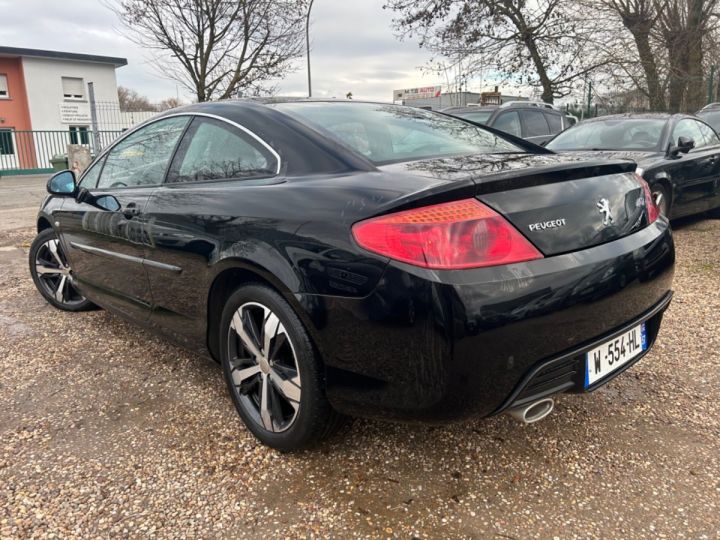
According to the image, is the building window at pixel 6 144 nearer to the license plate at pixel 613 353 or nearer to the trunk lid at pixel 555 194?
the trunk lid at pixel 555 194

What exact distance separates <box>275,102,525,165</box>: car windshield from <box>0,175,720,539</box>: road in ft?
3.92

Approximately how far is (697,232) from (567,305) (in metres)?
5.79

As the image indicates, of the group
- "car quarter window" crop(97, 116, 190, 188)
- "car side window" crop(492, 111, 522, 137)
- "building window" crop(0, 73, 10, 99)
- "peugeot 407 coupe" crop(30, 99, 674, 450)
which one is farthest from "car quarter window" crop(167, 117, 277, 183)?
"building window" crop(0, 73, 10, 99)

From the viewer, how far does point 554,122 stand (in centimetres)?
980

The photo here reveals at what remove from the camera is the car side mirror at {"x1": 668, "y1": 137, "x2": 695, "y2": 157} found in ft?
18.8

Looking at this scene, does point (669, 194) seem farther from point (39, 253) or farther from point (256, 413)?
point (39, 253)

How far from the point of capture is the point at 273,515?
6.16 ft

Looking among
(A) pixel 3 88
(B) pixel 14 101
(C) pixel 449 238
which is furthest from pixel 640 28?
(A) pixel 3 88

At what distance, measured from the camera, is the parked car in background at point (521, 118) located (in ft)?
28.6

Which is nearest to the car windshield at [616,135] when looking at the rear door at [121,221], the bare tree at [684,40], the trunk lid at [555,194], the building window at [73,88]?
the trunk lid at [555,194]

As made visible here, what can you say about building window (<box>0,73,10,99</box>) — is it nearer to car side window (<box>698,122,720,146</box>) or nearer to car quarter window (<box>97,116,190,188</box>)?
car quarter window (<box>97,116,190,188</box>)

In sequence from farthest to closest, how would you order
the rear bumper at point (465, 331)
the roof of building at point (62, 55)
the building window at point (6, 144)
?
the roof of building at point (62, 55) → the building window at point (6, 144) → the rear bumper at point (465, 331)

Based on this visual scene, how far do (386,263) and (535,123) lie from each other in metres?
8.59

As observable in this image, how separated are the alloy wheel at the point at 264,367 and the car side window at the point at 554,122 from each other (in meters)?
8.71
